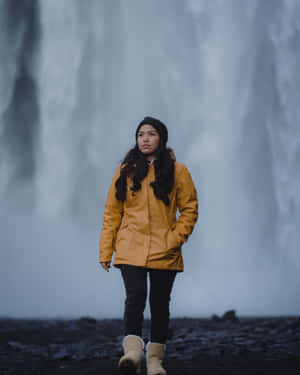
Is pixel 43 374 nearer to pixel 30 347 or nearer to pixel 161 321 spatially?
pixel 161 321

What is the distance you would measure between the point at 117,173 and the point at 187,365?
7.32ft

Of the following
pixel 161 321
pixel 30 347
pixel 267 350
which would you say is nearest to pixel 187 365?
pixel 161 321

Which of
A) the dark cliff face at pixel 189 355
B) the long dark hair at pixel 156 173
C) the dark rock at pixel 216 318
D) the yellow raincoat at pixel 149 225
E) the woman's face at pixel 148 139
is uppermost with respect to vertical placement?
the woman's face at pixel 148 139

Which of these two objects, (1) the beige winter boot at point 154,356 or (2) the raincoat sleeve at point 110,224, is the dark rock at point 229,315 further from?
(2) the raincoat sleeve at point 110,224

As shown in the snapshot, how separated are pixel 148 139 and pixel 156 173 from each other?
1.23ft

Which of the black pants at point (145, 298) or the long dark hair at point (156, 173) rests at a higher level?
the long dark hair at point (156, 173)

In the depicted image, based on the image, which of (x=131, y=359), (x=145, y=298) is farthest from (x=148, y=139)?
(x=131, y=359)

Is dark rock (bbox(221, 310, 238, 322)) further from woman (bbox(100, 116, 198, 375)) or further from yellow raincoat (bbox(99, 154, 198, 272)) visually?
yellow raincoat (bbox(99, 154, 198, 272))

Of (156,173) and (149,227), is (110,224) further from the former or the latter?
(156,173)

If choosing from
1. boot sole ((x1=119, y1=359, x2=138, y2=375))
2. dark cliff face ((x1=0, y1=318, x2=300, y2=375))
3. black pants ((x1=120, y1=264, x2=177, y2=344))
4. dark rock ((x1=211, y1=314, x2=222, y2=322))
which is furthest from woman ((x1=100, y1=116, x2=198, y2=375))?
dark rock ((x1=211, y1=314, x2=222, y2=322))

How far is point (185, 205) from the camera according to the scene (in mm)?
3705

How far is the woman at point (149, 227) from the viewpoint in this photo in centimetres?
338

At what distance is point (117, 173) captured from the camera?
3809mm

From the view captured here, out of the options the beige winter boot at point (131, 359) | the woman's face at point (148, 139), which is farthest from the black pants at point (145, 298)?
the woman's face at point (148, 139)
